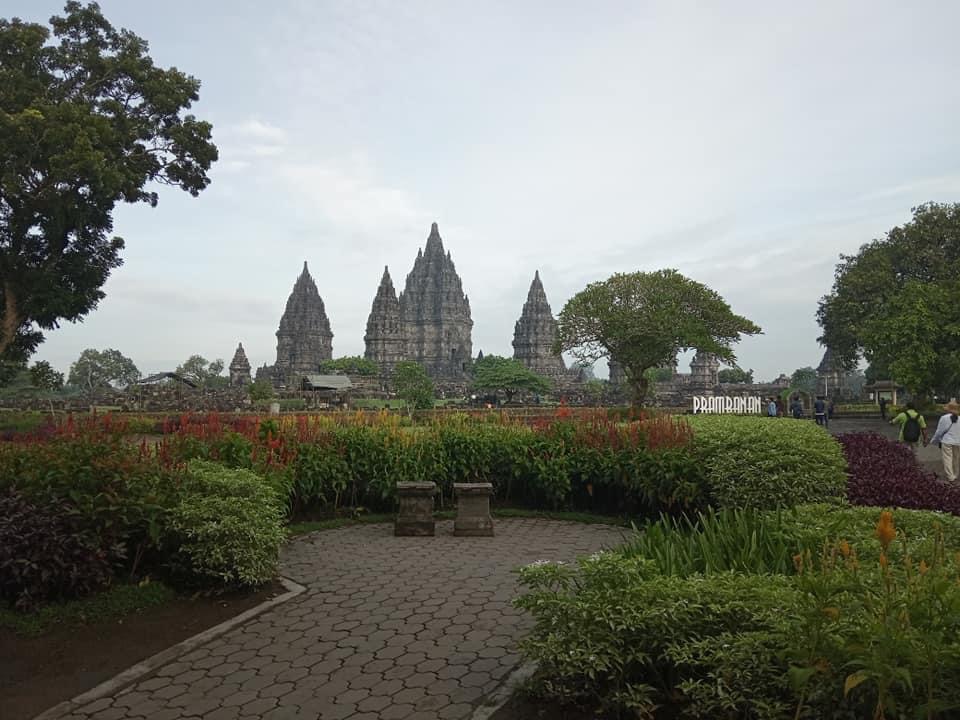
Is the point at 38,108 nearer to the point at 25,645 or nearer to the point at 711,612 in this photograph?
the point at 25,645

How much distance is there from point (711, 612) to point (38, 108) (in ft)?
77.2

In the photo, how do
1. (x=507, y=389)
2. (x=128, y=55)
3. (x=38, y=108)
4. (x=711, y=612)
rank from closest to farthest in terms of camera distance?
(x=711, y=612), (x=38, y=108), (x=128, y=55), (x=507, y=389)

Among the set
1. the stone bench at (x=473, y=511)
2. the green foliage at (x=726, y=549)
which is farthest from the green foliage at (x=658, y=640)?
the stone bench at (x=473, y=511)

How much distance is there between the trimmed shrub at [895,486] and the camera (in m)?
6.37

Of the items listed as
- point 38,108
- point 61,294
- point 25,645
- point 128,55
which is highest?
point 128,55

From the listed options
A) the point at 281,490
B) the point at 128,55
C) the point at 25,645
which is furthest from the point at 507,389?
the point at 25,645

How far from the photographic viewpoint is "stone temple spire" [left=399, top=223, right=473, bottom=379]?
88.1 metres

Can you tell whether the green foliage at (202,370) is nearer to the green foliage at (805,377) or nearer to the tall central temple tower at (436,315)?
the tall central temple tower at (436,315)

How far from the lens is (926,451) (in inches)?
675

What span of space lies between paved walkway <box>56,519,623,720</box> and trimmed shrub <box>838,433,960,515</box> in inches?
136

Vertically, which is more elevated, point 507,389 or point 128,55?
point 128,55

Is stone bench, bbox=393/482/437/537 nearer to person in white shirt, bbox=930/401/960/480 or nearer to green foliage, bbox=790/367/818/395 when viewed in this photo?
person in white shirt, bbox=930/401/960/480

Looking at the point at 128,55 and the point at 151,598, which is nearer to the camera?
the point at 151,598

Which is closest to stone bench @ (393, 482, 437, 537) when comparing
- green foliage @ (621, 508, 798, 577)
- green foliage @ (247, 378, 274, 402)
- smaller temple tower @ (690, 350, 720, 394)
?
green foliage @ (621, 508, 798, 577)
